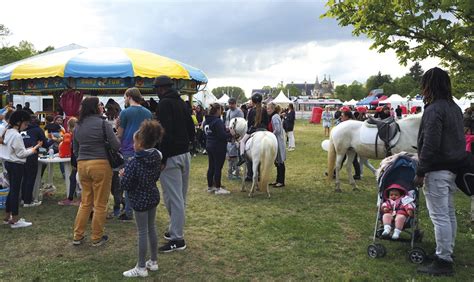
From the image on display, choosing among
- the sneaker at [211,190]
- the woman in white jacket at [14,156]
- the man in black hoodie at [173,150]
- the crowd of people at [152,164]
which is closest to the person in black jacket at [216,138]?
the sneaker at [211,190]

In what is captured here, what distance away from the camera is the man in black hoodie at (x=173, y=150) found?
15.0 ft

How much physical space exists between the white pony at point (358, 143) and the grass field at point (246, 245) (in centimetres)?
109

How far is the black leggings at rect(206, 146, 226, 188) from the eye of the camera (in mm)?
7914

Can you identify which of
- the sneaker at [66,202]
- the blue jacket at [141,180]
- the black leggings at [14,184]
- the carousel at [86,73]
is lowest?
the sneaker at [66,202]

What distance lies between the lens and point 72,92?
31.5 feet

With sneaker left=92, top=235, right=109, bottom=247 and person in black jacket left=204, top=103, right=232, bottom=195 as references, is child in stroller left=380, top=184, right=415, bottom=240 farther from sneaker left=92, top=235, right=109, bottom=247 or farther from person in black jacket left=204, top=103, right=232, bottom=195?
person in black jacket left=204, top=103, right=232, bottom=195

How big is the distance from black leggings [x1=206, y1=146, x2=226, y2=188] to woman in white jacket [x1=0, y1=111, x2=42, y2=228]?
134 inches

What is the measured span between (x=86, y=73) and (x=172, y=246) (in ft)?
20.5

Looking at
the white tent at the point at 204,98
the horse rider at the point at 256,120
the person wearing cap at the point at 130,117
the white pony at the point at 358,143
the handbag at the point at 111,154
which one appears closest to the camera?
the handbag at the point at 111,154

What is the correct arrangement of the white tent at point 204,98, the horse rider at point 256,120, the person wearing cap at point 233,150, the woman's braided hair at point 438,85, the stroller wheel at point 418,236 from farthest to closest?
the white tent at point 204,98 → the person wearing cap at point 233,150 → the horse rider at point 256,120 → the stroller wheel at point 418,236 → the woman's braided hair at point 438,85

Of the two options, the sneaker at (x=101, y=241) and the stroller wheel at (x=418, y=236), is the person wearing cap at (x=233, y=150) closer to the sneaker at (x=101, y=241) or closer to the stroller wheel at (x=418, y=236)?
the sneaker at (x=101, y=241)

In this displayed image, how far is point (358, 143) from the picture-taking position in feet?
27.2

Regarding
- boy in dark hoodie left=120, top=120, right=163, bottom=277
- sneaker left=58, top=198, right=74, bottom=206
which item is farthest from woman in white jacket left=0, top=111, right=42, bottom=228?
boy in dark hoodie left=120, top=120, right=163, bottom=277

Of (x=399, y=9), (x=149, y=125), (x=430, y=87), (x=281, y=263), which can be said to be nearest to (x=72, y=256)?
(x=149, y=125)
